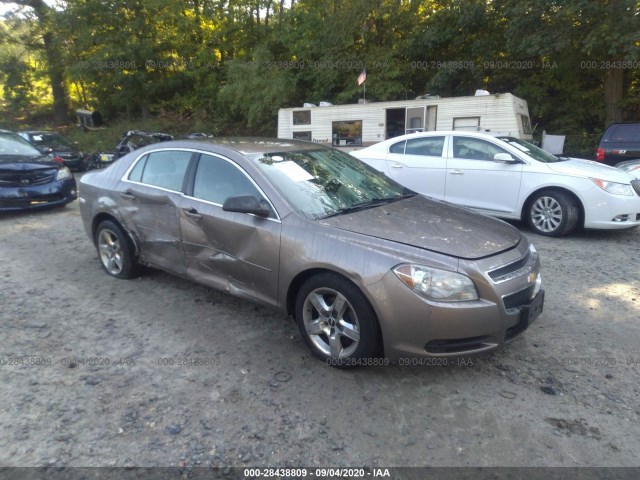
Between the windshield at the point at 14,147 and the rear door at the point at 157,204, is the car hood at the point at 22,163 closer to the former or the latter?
the windshield at the point at 14,147

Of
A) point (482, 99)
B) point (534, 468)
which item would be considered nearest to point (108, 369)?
point (534, 468)

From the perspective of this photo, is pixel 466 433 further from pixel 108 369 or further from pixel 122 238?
pixel 122 238

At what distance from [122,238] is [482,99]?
30.8 feet

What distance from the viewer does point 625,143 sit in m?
9.96

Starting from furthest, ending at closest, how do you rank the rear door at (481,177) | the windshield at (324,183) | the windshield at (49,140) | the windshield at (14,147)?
the windshield at (49,140) < the windshield at (14,147) < the rear door at (481,177) < the windshield at (324,183)

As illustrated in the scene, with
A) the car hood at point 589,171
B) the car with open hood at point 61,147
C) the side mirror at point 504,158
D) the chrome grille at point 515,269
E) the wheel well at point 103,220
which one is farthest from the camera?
the car with open hood at point 61,147

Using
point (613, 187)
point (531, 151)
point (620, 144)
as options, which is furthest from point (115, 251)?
point (620, 144)

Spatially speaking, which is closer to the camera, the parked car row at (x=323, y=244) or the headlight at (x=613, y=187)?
the parked car row at (x=323, y=244)

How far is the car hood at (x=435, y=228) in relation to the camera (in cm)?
295

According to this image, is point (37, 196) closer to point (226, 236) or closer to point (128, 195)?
point (128, 195)

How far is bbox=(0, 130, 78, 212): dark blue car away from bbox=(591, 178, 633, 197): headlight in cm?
899

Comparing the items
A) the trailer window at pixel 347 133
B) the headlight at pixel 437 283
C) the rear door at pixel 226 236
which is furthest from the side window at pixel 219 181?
the trailer window at pixel 347 133

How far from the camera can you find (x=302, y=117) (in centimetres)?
1390

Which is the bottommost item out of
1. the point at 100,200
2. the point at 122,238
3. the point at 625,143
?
the point at 122,238
